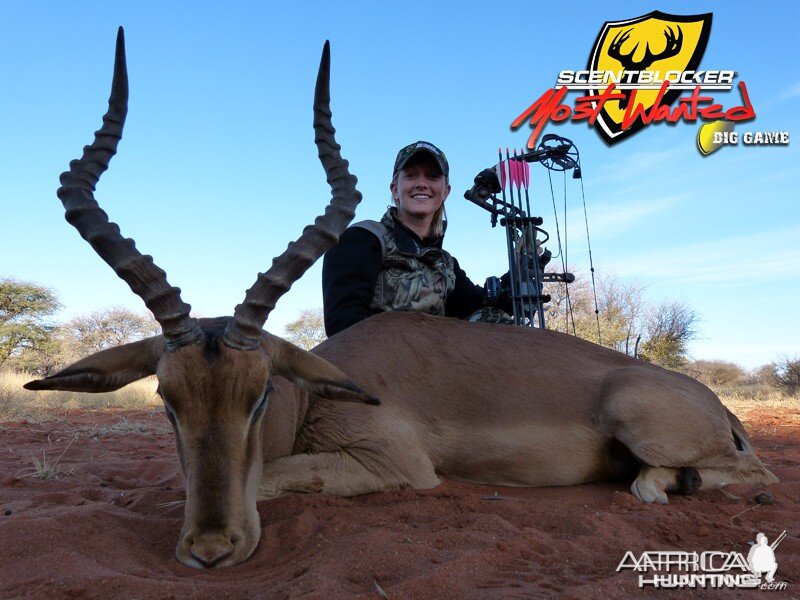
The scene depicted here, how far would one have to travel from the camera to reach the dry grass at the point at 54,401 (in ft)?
40.5

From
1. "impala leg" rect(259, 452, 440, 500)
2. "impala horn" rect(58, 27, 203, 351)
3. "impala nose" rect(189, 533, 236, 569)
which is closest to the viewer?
"impala nose" rect(189, 533, 236, 569)

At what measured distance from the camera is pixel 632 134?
51.4ft

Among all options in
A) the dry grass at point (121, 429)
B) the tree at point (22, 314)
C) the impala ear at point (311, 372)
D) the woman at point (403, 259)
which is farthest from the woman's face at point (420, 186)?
the tree at point (22, 314)

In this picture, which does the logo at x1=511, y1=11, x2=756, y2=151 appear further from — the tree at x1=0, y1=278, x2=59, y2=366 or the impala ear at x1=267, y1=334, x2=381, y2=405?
the tree at x1=0, y1=278, x2=59, y2=366

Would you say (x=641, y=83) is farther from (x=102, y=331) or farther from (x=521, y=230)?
(x=102, y=331)

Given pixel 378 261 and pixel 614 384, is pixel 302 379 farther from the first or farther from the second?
pixel 378 261

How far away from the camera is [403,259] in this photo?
675cm

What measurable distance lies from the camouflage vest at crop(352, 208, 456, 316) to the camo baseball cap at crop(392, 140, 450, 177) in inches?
24.4

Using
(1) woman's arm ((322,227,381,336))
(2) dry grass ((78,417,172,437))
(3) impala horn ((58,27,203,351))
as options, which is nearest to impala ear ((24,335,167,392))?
(3) impala horn ((58,27,203,351))

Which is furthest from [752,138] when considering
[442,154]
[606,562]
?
[606,562]

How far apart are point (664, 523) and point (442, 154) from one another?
493 cm

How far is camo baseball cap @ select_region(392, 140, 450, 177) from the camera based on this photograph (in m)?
7.11

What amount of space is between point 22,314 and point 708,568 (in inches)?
1357

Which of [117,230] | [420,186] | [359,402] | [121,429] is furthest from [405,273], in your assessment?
[121,429]
